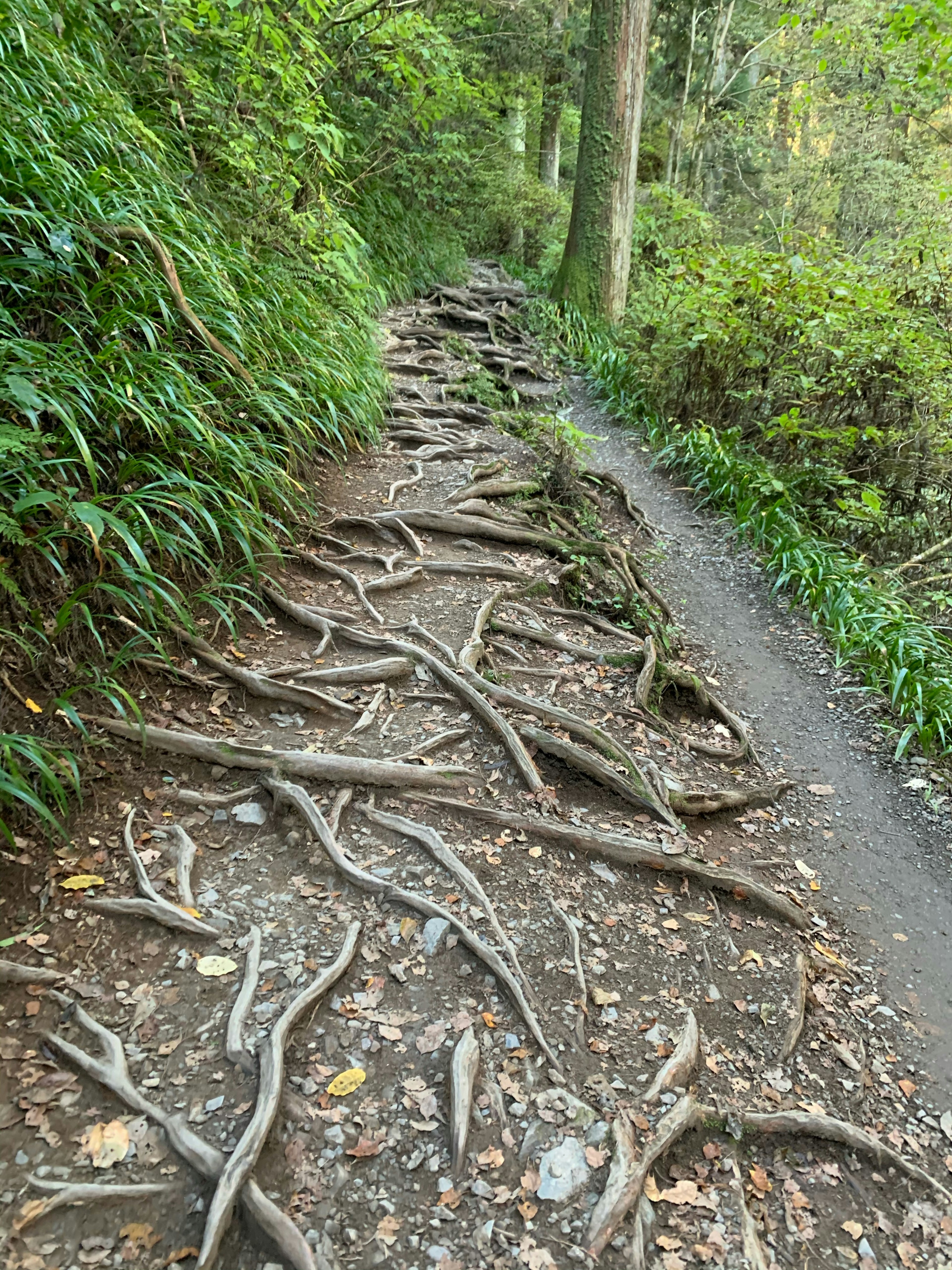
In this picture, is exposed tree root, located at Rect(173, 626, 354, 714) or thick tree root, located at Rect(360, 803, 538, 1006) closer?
thick tree root, located at Rect(360, 803, 538, 1006)

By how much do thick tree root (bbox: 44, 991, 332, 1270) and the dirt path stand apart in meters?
2.40

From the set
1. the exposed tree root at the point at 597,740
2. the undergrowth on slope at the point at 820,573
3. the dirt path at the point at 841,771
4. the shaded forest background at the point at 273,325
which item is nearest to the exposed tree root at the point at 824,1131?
the dirt path at the point at 841,771

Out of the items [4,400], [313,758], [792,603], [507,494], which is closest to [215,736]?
[313,758]

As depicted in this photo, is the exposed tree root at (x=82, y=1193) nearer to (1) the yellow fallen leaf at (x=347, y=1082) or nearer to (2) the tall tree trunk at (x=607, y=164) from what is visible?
(1) the yellow fallen leaf at (x=347, y=1082)

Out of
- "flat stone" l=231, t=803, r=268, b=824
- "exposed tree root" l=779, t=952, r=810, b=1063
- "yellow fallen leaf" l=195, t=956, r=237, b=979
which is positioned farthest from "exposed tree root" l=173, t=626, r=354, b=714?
"exposed tree root" l=779, t=952, r=810, b=1063

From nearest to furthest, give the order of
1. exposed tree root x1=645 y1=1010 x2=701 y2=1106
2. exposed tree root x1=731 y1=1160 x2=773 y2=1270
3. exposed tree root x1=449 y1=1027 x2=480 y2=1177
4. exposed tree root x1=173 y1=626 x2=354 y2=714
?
exposed tree root x1=731 y1=1160 x2=773 y2=1270 → exposed tree root x1=449 y1=1027 x2=480 y2=1177 → exposed tree root x1=645 y1=1010 x2=701 y2=1106 → exposed tree root x1=173 y1=626 x2=354 y2=714

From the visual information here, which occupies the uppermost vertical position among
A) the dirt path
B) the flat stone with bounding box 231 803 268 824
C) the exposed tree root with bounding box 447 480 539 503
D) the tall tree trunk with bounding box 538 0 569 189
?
the tall tree trunk with bounding box 538 0 569 189

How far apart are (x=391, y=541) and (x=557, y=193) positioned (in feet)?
48.9

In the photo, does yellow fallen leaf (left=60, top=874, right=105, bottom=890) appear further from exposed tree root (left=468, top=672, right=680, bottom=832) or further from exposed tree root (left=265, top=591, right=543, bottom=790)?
exposed tree root (left=468, top=672, right=680, bottom=832)

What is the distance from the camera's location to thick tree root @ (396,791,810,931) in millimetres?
3400

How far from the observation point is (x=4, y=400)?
10.1 feet

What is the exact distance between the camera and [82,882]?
2.65m

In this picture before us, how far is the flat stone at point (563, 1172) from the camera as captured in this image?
7.25 feet

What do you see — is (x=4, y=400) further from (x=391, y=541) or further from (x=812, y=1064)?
(x=812, y=1064)
